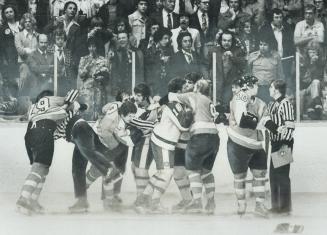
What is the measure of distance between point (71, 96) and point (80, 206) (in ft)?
2.20

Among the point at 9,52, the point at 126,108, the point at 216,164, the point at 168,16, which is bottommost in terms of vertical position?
the point at 216,164

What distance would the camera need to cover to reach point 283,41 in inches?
150

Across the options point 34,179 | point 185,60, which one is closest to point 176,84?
point 185,60

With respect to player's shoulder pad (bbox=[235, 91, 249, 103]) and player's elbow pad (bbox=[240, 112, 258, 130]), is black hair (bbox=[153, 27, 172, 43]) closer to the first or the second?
player's shoulder pad (bbox=[235, 91, 249, 103])

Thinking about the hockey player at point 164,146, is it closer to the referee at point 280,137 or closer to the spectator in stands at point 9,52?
the referee at point 280,137

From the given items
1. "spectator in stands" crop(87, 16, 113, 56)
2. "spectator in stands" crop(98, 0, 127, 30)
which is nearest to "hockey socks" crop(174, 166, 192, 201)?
"spectator in stands" crop(87, 16, 113, 56)

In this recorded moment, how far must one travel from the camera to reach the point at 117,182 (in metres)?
3.80

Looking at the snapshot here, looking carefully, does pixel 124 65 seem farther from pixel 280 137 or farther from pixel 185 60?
pixel 280 137

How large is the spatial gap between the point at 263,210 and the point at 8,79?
68.4 inches

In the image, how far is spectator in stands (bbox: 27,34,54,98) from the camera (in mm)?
3877

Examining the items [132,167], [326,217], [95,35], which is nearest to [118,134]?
[132,167]

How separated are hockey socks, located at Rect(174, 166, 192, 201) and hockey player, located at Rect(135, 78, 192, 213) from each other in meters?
0.04

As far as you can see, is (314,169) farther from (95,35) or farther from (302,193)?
(95,35)

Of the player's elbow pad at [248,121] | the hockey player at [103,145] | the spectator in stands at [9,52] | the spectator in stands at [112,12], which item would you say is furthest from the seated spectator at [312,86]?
the spectator in stands at [9,52]
